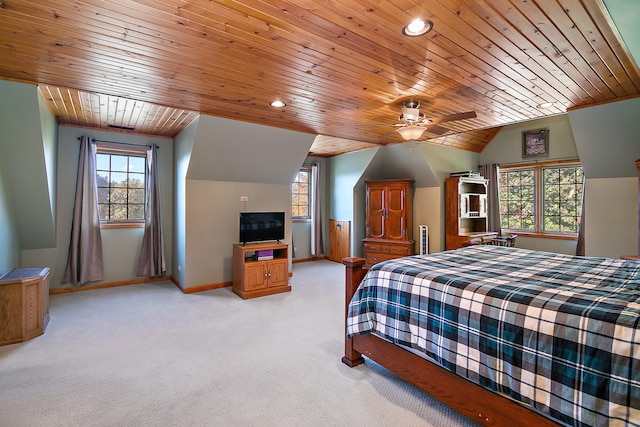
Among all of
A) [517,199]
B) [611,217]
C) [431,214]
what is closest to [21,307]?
[431,214]

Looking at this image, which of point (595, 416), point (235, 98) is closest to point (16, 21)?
point (235, 98)

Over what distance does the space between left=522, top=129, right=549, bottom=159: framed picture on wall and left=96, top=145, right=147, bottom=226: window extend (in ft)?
22.6

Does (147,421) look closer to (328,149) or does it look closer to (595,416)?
(595,416)

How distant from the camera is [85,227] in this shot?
4766mm

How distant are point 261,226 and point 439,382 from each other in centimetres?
372

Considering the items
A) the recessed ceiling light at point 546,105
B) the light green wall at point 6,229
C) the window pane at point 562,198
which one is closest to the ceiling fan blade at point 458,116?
the recessed ceiling light at point 546,105

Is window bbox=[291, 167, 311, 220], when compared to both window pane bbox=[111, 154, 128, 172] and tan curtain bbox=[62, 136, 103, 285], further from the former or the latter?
tan curtain bbox=[62, 136, 103, 285]

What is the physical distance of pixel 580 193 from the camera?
18.4 ft

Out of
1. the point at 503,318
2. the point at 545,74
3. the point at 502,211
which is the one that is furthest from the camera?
the point at 502,211

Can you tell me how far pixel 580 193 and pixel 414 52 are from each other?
5176mm

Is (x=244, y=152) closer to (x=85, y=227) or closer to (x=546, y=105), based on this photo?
(x=85, y=227)

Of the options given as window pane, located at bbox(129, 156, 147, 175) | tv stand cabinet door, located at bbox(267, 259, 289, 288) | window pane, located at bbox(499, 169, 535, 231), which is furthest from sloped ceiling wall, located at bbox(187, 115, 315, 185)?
window pane, located at bbox(499, 169, 535, 231)

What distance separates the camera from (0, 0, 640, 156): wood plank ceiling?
1.85 meters

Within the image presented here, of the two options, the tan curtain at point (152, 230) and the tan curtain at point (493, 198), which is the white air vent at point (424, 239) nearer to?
the tan curtain at point (493, 198)
